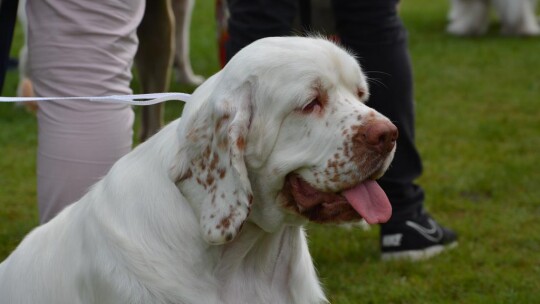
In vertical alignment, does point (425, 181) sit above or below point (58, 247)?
below

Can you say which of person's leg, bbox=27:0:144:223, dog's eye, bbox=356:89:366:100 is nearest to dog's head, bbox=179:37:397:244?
dog's eye, bbox=356:89:366:100

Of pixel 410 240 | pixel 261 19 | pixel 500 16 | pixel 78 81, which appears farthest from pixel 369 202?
pixel 500 16

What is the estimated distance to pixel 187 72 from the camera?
28.4 ft

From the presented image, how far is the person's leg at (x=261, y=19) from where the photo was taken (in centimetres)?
420

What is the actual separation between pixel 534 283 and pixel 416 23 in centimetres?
885

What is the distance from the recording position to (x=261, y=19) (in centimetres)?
421

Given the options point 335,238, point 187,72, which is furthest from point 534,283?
point 187,72

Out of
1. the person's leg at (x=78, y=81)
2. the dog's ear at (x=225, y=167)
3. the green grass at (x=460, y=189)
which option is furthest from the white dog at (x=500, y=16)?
the dog's ear at (x=225, y=167)

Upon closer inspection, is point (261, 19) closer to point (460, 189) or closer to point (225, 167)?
point (225, 167)

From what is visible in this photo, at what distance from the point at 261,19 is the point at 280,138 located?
1.61m

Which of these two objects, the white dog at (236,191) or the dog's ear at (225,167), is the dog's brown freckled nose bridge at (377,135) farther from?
the dog's ear at (225,167)

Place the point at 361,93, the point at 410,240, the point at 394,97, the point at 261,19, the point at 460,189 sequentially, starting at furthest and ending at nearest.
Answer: the point at 460,189 → the point at 410,240 → the point at 394,97 → the point at 261,19 → the point at 361,93

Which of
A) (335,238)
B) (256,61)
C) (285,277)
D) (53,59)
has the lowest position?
(335,238)

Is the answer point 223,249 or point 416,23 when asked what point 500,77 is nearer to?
point 416,23
